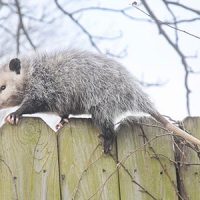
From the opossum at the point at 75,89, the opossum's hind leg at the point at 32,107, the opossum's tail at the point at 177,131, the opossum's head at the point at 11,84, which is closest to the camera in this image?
the opossum's tail at the point at 177,131

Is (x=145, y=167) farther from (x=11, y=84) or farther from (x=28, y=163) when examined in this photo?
(x=11, y=84)

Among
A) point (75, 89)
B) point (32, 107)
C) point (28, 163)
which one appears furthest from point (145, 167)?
point (32, 107)

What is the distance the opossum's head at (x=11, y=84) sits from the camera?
9.44ft

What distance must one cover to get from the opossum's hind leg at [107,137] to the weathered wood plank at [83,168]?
0.08 ft

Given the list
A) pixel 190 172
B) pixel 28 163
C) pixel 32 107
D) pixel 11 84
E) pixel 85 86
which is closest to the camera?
pixel 28 163

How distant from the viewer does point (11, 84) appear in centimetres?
295

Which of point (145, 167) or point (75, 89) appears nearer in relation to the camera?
point (145, 167)

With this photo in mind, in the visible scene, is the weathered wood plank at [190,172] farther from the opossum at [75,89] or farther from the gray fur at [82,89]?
the gray fur at [82,89]

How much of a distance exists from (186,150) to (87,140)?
0.40 meters

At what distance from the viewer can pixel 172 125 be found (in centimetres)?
235

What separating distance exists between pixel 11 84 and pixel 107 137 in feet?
2.89

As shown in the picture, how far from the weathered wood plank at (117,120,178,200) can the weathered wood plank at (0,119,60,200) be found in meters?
0.26

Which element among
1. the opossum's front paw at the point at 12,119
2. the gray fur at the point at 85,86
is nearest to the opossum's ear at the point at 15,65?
the gray fur at the point at 85,86

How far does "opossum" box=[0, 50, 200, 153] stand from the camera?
2.52m
